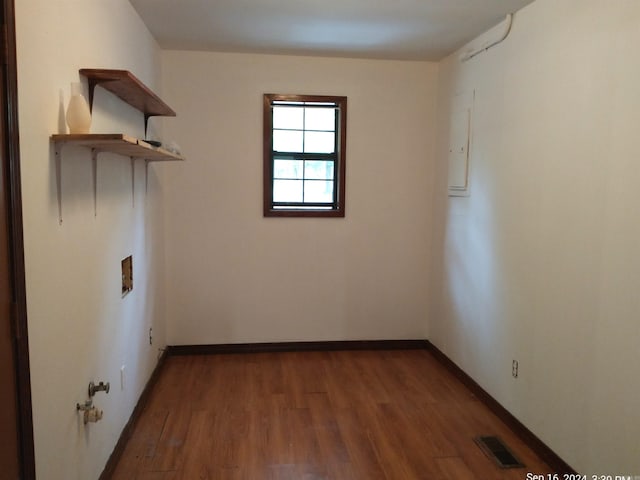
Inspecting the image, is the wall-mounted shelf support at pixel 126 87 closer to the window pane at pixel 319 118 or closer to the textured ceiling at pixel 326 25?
the textured ceiling at pixel 326 25

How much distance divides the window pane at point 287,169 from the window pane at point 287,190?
5 centimetres

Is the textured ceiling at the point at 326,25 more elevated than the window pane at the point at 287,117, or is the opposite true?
the textured ceiling at the point at 326,25

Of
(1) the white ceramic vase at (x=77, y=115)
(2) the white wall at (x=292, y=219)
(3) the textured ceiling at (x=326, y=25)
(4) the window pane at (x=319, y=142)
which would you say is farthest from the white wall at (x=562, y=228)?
(1) the white ceramic vase at (x=77, y=115)

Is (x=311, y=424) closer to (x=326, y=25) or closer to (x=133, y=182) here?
(x=133, y=182)

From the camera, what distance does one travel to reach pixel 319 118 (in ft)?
13.8

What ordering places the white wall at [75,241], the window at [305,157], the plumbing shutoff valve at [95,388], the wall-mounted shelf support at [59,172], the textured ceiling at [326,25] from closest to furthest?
the white wall at [75,241] → the wall-mounted shelf support at [59,172] → the plumbing shutoff valve at [95,388] → the textured ceiling at [326,25] → the window at [305,157]

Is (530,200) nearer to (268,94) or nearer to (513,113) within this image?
(513,113)

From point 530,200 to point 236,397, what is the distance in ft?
7.50

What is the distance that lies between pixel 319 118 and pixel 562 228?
92.7 inches

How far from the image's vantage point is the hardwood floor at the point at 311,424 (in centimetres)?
250

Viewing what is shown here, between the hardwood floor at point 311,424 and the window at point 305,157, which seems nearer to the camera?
the hardwood floor at point 311,424

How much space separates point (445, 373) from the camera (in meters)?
3.88

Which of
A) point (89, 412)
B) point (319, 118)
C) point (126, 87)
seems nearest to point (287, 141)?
point (319, 118)

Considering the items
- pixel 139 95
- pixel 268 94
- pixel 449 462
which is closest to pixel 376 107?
pixel 268 94
